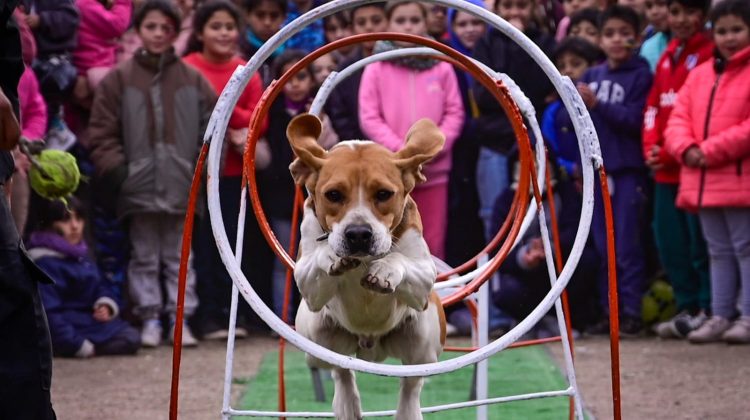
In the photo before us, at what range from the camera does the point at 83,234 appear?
377 inches

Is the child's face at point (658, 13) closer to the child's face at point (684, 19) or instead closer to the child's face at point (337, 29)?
the child's face at point (684, 19)

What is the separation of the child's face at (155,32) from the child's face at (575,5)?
11.9ft

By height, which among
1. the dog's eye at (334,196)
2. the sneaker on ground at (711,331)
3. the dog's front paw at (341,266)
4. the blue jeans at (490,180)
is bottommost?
the sneaker on ground at (711,331)

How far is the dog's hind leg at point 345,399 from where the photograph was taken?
17.4 feet

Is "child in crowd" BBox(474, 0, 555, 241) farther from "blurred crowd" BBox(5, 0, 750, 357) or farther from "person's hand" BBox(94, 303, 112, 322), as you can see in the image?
"person's hand" BBox(94, 303, 112, 322)

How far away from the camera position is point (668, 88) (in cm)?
962

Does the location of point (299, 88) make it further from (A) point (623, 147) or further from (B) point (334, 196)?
(B) point (334, 196)

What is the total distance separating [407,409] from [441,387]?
9.21ft

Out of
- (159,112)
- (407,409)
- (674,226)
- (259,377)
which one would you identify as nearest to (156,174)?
(159,112)

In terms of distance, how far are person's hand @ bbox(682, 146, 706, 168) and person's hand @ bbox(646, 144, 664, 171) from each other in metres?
0.41

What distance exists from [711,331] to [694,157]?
1260mm

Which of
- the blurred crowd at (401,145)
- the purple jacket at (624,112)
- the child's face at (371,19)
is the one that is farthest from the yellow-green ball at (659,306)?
the child's face at (371,19)

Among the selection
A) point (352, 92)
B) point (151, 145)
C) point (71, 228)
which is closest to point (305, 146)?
point (71, 228)

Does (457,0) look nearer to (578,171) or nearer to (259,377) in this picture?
(259,377)
